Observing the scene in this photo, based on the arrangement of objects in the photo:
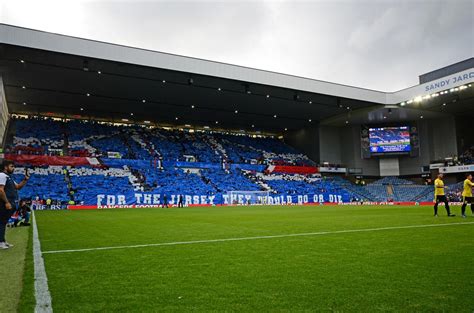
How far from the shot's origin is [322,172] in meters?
50.8

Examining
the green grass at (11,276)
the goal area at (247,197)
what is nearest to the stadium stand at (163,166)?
the goal area at (247,197)

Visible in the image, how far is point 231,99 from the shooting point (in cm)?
3869

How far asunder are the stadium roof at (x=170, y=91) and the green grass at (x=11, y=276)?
22467mm

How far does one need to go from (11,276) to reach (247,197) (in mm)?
35521

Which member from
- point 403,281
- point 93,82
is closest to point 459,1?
point 403,281

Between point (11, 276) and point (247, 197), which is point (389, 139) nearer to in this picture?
point (247, 197)

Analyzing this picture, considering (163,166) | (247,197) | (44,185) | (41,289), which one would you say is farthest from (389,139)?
(41,289)

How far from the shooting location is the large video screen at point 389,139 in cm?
4756

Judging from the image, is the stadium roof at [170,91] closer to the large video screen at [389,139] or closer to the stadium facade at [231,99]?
the stadium facade at [231,99]

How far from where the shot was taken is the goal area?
3848 centimetres

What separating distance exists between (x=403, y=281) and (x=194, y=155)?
42029 mm

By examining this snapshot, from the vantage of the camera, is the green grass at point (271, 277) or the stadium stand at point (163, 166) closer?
the green grass at point (271, 277)

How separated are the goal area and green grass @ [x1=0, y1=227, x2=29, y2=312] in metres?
31.9

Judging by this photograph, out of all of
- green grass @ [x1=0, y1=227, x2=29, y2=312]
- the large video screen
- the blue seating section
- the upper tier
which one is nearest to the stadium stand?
the blue seating section
